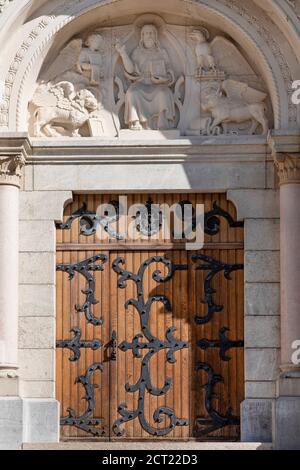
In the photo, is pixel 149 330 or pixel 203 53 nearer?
pixel 149 330

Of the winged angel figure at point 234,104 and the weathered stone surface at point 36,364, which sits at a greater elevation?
the winged angel figure at point 234,104

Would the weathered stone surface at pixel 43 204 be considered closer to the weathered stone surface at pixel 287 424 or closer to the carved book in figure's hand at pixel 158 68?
the carved book in figure's hand at pixel 158 68

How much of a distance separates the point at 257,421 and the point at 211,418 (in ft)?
1.61

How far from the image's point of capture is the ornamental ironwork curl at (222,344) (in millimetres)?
18609

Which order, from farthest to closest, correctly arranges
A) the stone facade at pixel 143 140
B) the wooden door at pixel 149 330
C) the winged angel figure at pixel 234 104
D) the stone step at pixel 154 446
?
the winged angel figure at pixel 234 104 → the wooden door at pixel 149 330 → the stone facade at pixel 143 140 → the stone step at pixel 154 446

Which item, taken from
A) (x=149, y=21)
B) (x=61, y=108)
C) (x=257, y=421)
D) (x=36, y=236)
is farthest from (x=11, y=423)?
(x=149, y=21)

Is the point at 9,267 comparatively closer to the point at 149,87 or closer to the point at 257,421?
the point at 149,87

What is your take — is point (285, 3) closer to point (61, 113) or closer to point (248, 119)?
point (248, 119)

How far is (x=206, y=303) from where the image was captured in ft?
61.3

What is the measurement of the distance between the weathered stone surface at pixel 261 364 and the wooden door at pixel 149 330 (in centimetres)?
17

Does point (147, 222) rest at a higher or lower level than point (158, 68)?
lower

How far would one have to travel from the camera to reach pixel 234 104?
1888 centimetres

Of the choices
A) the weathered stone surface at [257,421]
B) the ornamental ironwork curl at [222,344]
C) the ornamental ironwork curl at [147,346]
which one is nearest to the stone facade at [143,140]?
the weathered stone surface at [257,421]

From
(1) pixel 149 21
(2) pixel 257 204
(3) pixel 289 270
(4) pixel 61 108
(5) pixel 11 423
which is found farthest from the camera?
(1) pixel 149 21
